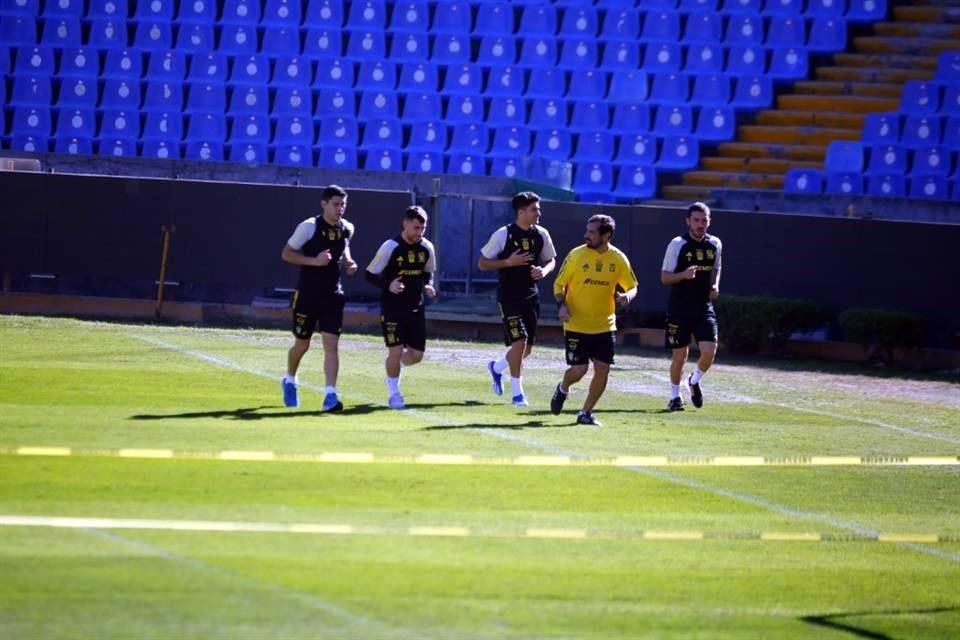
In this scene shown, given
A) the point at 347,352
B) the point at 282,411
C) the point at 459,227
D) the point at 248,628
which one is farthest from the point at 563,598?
the point at 459,227

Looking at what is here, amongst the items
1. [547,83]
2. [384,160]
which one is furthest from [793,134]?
[384,160]

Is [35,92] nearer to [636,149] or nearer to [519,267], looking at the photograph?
[636,149]

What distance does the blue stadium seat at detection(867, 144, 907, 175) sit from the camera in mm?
28891

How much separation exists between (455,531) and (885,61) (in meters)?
23.0

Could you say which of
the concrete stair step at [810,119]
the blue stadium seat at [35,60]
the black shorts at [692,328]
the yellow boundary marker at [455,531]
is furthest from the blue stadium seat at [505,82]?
the yellow boundary marker at [455,531]

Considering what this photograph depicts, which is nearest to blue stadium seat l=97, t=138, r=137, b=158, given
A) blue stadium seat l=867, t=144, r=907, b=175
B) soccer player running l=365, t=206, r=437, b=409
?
blue stadium seat l=867, t=144, r=907, b=175

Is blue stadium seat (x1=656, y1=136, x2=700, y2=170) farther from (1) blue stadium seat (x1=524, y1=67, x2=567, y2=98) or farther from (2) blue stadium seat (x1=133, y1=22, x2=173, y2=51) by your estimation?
(2) blue stadium seat (x1=133, y1=22, x2=173, y2=51)

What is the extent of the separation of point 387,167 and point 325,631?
78.4 feet

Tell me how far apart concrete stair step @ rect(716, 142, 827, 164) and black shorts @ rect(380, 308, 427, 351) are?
15.3 metres

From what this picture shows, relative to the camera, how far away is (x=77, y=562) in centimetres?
941

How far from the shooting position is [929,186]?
92.7ft

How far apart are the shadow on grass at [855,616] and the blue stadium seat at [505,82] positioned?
23316 mm

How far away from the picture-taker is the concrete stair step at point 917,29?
104 ft

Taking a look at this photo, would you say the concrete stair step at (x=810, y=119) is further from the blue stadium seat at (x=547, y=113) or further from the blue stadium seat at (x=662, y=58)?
the blue stadium seat at (x=547, y=113)
